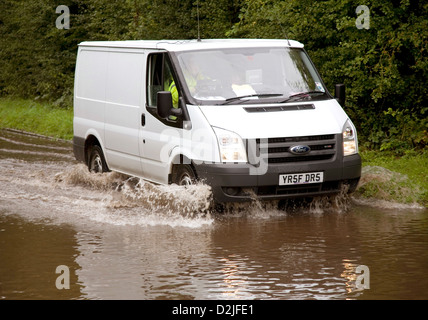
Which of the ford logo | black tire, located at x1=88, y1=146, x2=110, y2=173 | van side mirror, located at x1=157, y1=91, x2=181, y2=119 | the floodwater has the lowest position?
the floodwater

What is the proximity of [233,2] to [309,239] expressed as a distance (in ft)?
47.4

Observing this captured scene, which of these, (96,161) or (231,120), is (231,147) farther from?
(96,161)

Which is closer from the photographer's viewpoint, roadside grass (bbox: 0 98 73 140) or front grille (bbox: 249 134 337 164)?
front grille (bbox: 249 134 337 164)

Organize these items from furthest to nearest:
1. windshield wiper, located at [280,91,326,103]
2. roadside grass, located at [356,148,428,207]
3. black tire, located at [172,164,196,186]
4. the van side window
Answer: roadside grass, located at [356,148,428,207]
the van side window
windshield wiper, located at [280,91,326,103]
black tire, located at [172,164,196,186]

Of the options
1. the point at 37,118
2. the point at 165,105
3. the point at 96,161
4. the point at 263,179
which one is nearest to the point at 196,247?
the point at 263,179

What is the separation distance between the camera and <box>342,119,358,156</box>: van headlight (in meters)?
11.2

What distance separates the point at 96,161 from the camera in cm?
1414

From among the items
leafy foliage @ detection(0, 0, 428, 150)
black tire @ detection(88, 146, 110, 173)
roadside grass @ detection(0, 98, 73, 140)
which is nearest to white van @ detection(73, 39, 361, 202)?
black tire @ detection(88, 146, 110, 173)

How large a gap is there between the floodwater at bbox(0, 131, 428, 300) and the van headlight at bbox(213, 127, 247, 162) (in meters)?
Result: 0.55

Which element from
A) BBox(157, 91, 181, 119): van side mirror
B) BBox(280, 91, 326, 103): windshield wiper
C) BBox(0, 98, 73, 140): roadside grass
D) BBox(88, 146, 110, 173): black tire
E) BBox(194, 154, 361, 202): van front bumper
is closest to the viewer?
BBox(194, 154, 361, 202): van front bumper

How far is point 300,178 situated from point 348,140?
3.09 feet

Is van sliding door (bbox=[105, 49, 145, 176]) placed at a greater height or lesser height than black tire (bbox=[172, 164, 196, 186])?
greater

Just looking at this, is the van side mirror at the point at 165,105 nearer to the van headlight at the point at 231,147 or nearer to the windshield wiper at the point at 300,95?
the van headlight at the point at 231,147

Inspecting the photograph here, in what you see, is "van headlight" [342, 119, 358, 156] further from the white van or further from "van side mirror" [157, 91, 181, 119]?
"van side mirror" [157, 91, 181, 119]
